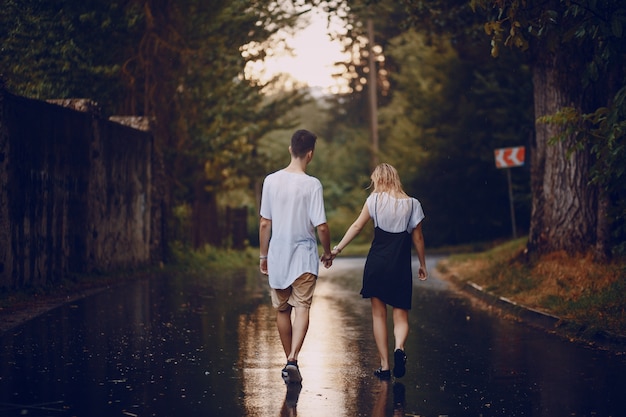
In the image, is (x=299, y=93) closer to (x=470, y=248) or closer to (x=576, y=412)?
(x=470, y=248)

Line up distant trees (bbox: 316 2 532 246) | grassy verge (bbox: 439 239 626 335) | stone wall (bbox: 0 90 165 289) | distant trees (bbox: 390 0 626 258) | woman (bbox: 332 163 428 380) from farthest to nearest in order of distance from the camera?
1. distant trees (bbox: 316 2 532 246)
2. distant trees (bbox: 390 0 626 258)
3. stone wall (bbox: 0 90 165 289)
4. grassy verge (bbox: 439 239 626 335)
5. woman (bbox: 332 163 428 380)

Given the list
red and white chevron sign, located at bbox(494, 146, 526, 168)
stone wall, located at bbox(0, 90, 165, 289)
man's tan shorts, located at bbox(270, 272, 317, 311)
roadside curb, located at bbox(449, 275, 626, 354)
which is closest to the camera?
man's tan shorts, located at bbox(270, 272, 317, 311)

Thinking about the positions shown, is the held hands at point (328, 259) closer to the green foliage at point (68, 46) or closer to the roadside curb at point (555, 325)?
the roadside curb at point (555, 325)

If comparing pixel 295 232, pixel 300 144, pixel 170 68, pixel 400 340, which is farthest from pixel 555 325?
pixel 170 68

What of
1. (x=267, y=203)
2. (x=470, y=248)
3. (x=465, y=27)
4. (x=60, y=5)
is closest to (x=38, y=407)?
(x=267, y=203)

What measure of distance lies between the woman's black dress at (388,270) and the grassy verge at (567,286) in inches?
117

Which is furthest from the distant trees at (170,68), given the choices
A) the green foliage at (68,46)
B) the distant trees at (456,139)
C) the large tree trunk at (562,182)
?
the distant trees at (456,139)

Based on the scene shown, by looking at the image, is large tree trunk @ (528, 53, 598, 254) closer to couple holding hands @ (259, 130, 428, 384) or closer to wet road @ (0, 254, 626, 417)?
wet road @ (0, 254, 626, 417)

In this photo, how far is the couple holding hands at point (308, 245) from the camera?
8492 mm

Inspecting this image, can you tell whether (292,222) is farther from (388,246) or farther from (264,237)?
(388,246)

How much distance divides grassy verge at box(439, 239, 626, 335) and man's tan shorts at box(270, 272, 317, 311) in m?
3.84

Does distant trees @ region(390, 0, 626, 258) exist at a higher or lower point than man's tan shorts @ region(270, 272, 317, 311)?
higher

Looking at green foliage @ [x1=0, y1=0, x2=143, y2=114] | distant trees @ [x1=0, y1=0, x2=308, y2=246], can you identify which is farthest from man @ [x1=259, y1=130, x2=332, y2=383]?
green foliage @ [x1=0, y1=0, x2=143, y2=114]

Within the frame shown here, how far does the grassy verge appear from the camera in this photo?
474 inches
